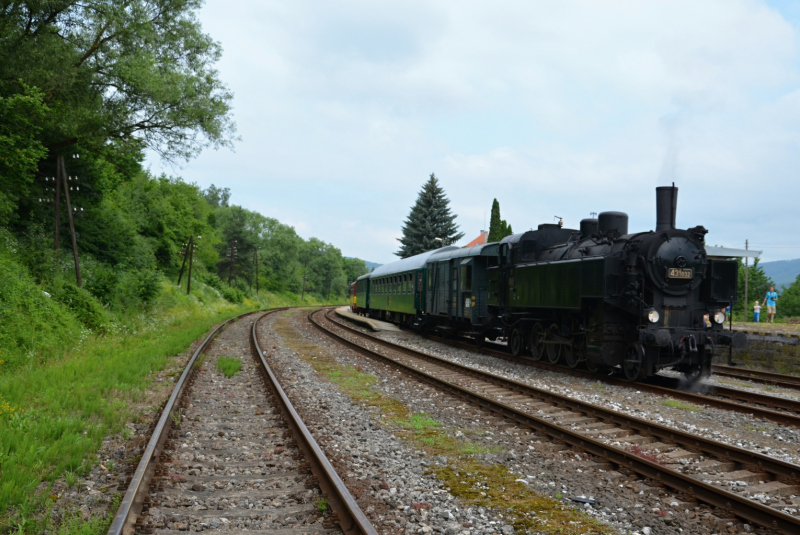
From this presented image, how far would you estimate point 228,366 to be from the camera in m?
11.2

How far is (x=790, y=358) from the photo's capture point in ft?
45.9

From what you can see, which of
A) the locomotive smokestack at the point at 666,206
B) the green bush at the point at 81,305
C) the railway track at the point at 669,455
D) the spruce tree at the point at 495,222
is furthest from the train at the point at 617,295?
the spruce tree at the point at 495,222

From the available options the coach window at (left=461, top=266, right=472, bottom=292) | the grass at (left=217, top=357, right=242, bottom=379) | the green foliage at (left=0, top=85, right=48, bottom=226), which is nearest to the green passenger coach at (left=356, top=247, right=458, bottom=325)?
the coach window at (left=461, top=266, right=472, bottom=292)

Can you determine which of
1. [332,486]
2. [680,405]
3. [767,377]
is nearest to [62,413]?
[332,486]

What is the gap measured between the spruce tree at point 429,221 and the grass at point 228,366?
35.3 m

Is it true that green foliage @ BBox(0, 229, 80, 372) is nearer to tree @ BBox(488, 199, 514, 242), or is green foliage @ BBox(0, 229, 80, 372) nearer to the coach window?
the coach window

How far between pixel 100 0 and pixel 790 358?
21903mm

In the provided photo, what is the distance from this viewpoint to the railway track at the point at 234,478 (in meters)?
3.87

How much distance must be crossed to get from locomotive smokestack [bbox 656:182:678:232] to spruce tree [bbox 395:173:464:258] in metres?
36.1

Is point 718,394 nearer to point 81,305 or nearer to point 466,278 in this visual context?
point 466,278

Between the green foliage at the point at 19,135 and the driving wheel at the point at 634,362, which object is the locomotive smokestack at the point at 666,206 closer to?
the driving wheel at the point at 634,362

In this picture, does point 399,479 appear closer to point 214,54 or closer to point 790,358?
point 790,358

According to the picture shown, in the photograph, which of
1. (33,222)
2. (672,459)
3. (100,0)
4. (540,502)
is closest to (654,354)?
(672,459)

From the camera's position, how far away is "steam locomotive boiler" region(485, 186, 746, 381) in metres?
9.91
